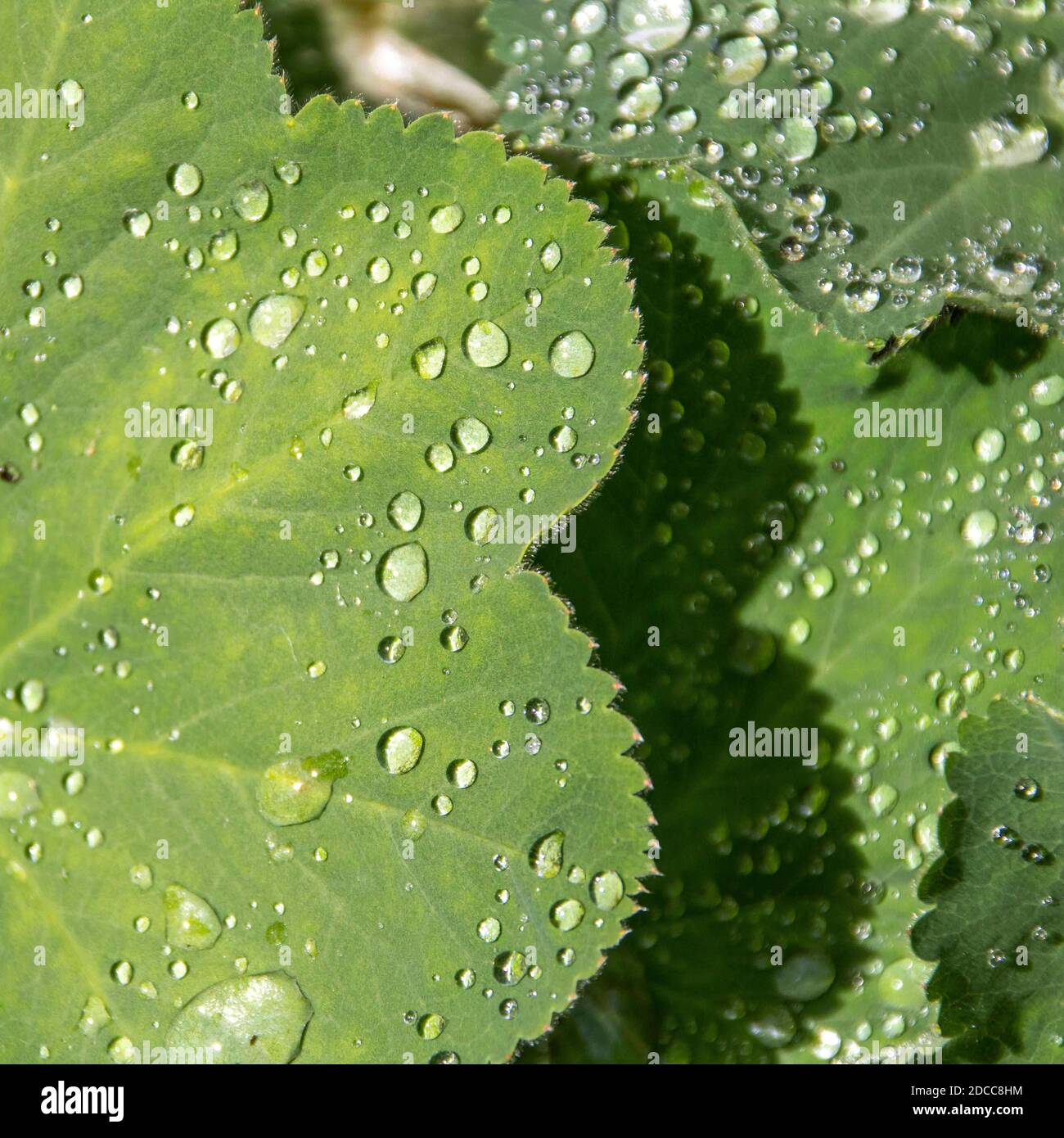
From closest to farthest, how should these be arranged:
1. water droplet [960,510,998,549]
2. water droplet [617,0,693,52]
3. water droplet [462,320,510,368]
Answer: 1. water droplet [462,320,510,368]
2. water droplet [617,0,693,52]
3. water droplet [960,510,998,549]

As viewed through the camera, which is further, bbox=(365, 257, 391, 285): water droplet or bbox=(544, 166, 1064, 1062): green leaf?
bbox=(544, 166, 1064, 1062): green leaf

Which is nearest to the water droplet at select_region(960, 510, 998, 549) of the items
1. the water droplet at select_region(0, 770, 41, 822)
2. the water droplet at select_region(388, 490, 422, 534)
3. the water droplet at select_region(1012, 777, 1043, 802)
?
the water droplet at select_region(1012, 777, 1043, 802)

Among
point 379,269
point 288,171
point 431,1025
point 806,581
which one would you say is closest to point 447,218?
point 379,269

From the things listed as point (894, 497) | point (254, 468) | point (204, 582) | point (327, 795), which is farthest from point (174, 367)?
point (894, 497)

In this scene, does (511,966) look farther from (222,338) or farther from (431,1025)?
(222,338)

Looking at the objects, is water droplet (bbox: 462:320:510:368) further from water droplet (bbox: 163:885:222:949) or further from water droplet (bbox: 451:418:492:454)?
water droplet (bbox: 163:885:222:949)

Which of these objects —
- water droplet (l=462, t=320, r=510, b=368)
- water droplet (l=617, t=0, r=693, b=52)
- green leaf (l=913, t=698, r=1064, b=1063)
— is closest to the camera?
water droplet (l=462, t=320, r=510, b=368)
